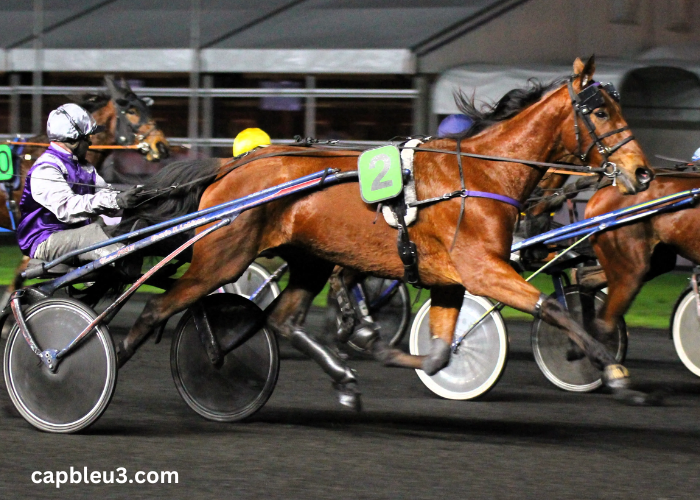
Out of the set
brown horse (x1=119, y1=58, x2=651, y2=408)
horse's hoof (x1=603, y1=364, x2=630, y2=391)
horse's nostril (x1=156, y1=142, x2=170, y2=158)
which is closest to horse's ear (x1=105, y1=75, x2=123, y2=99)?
horse's nostril (x1=156, y1=142, x2=170, y2=158)

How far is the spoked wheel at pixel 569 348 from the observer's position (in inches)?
266

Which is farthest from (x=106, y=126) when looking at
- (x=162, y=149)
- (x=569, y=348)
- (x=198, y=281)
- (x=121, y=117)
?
(x=569, y=348)

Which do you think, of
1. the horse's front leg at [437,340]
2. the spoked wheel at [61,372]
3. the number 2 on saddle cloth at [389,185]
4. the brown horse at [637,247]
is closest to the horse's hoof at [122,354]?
the spoked wheel at [61,372]

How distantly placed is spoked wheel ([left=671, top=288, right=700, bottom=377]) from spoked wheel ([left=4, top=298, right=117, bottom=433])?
12.2 feet

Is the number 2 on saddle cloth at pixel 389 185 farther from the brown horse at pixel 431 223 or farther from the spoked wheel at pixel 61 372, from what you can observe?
the spoked wheel at pixel 61 372

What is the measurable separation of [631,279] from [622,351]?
0.51 meters

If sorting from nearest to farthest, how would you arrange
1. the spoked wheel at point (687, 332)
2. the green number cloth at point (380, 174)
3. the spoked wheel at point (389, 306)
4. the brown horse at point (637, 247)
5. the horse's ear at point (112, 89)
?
the green number cloth at point (380, 174)
the brown horse at point (637, 247)
the spoked wheel at point (687, 332)
the spoked wheel at point (389, 306)
the horse's ear at point (112, 89)

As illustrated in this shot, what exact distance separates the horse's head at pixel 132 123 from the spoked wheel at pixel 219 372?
12.7ft

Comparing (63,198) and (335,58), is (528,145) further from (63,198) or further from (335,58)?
(335,58)

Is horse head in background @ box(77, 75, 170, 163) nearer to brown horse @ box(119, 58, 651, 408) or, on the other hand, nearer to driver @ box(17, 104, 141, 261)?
driver @ box(17, 104, 141, 261)

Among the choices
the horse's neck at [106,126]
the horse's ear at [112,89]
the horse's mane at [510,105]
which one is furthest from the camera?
the horse's ear at [112,89]

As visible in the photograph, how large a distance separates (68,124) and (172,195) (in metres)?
0.64

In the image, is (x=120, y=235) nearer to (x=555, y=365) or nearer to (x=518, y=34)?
(x=555, y=365)

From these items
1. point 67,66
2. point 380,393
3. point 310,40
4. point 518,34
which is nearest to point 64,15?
point 67,66
